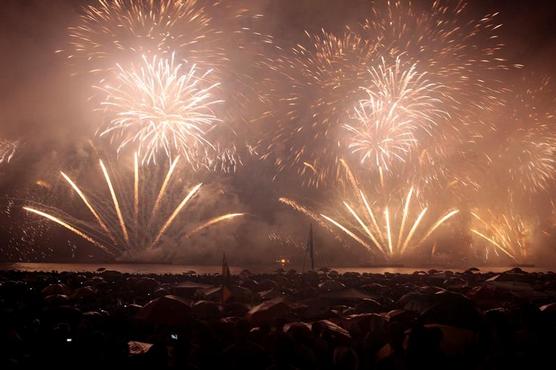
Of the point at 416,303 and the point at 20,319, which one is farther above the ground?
the point at 416,303

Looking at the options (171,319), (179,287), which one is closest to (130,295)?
(179,287)

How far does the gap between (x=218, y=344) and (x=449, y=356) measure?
570 centimetres

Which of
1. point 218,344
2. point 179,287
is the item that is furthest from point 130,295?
point 218,344

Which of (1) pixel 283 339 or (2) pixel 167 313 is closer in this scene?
(1) pixel 283 339

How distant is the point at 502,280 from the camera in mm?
33219

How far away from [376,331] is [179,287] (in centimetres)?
1956

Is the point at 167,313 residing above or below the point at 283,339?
below

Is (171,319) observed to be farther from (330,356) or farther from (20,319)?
(330,356)

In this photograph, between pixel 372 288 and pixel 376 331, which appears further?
pixel 372 288

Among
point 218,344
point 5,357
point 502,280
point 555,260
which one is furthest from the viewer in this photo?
point 555,260

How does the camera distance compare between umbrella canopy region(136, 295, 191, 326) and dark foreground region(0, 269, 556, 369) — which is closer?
dark foreground region(0, 269, 556, 369)

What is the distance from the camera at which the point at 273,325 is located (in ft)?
42.6

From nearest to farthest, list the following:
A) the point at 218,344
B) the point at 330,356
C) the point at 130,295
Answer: the point at 330,356, the point at 218,344, the point at 130,295

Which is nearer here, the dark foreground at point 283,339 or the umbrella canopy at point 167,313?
the dark foreground at point 283,339
